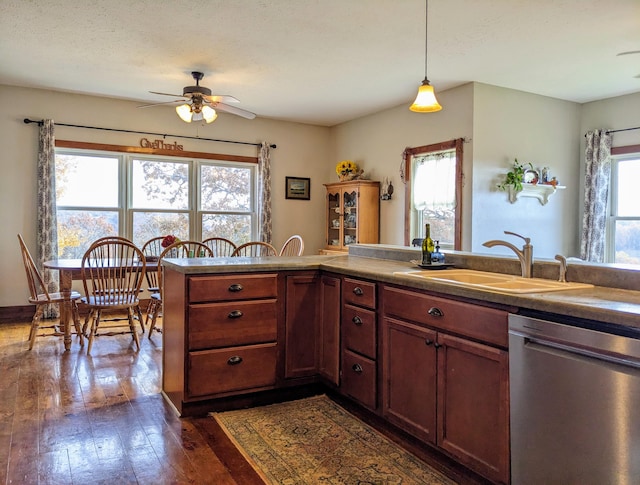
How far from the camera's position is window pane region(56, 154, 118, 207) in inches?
224

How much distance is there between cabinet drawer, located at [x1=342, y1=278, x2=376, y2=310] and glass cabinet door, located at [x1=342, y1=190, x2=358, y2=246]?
11.8 feet

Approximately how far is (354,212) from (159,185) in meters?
2.60

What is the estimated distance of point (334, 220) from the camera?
6922mm

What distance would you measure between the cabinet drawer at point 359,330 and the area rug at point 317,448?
16.3 inches

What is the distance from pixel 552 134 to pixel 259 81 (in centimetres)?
347

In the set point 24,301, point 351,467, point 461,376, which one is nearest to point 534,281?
point 461,376

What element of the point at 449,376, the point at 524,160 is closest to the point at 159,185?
the point at 524,160

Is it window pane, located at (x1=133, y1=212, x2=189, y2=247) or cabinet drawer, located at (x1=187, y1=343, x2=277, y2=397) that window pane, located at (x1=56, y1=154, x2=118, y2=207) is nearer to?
window pane, located at (x1=133, y1=212, x2=189, y2=247)

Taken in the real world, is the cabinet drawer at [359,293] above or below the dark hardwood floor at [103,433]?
above

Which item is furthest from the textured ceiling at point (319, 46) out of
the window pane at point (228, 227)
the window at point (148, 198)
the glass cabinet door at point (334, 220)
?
the window pane at point (228, 227)

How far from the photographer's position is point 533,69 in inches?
181

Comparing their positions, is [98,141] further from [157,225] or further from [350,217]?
[350,217]

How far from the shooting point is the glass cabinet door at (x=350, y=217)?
21.0ft

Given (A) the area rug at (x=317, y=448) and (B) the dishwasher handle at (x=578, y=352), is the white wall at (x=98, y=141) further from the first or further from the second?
(B) the dishwasher handle at (x=578, y=352)
